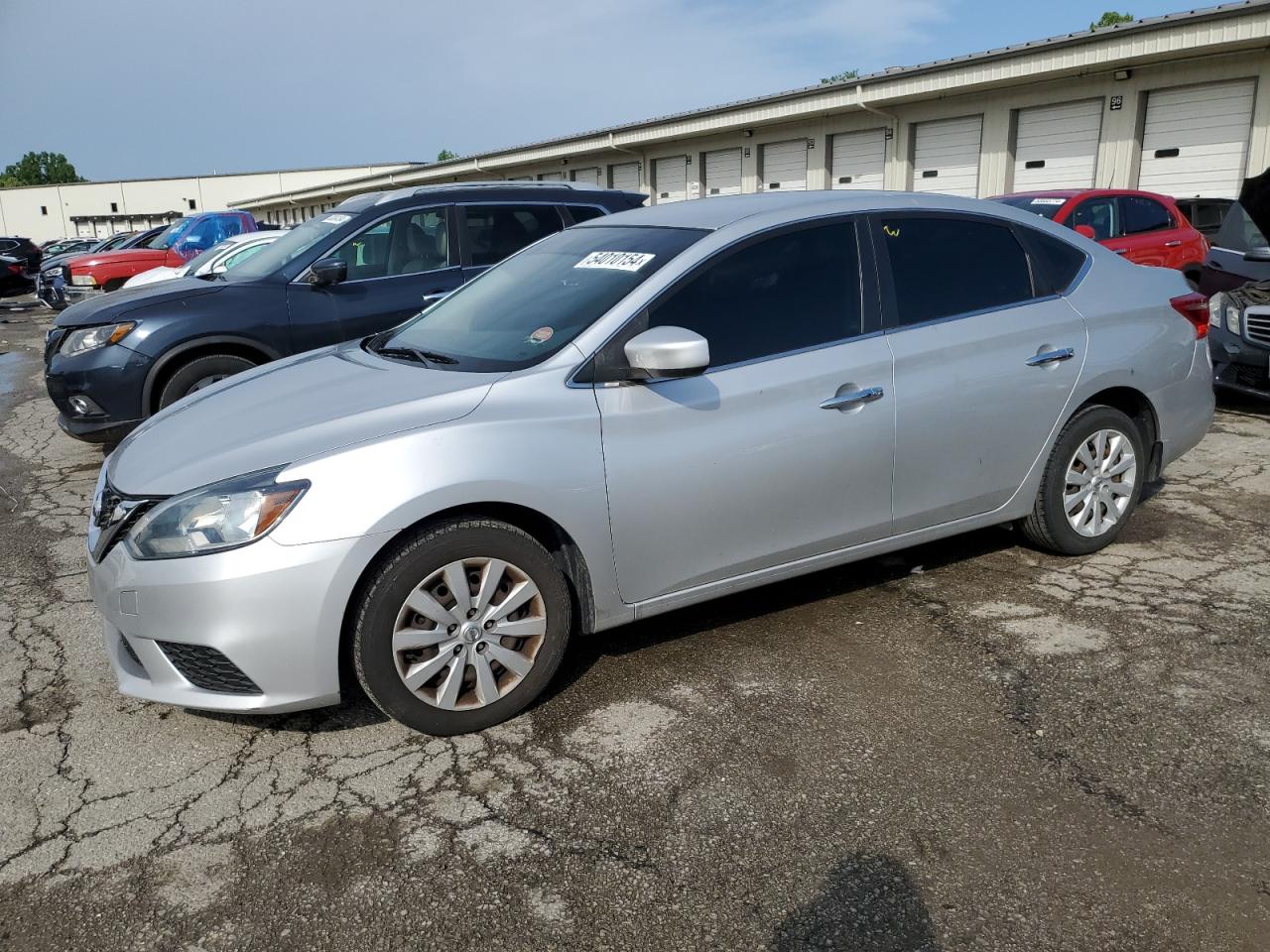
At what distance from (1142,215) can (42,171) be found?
167894mm

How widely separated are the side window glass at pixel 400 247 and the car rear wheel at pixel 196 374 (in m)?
1.03

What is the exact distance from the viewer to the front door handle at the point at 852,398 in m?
3.83

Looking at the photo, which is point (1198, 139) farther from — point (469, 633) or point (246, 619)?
point (246, 619)

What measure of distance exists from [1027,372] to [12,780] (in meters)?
4.06

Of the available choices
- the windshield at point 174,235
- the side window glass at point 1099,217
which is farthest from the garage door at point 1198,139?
the windshield at point 174,235

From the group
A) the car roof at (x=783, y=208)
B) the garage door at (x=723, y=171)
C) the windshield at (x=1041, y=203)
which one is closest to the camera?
the car roof at (x=783, y=208)

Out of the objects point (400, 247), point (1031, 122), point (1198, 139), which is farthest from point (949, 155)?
point (400, 247)

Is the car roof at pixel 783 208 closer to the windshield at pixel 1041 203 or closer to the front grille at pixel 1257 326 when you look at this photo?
the front grille at pixel 1257 326

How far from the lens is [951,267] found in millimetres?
4297

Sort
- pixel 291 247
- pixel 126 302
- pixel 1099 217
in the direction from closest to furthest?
pixel 126 302 < pixel 291 247 < pixel 1099 217

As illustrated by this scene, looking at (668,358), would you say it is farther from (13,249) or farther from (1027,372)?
(13,249)

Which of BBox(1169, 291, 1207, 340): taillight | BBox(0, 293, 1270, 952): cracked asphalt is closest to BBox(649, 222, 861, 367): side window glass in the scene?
BBox(0, 293, 1270, 952): cracked asphalt

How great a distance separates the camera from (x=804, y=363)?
3830mm

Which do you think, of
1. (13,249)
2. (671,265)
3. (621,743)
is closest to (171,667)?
(621,743)
